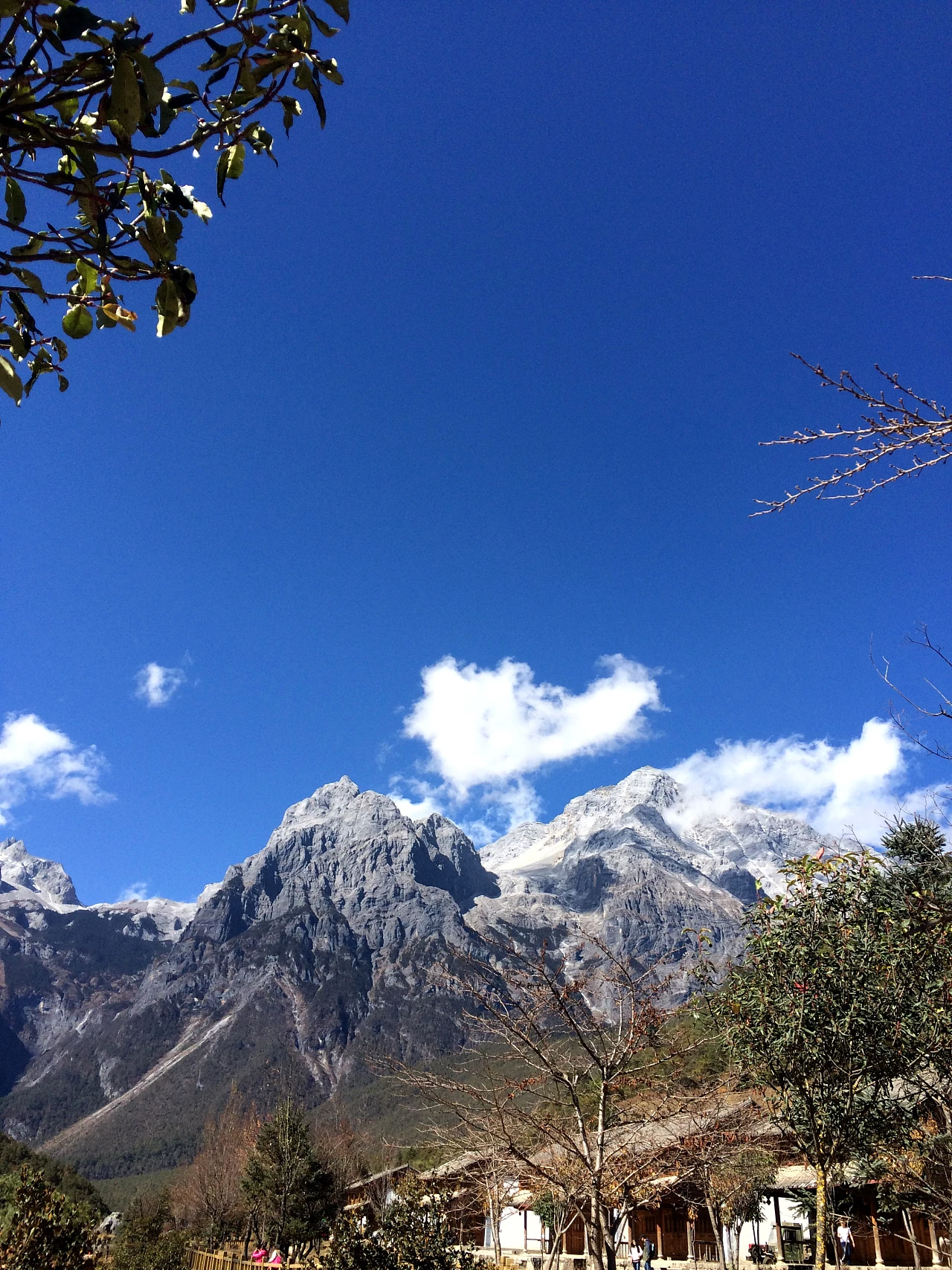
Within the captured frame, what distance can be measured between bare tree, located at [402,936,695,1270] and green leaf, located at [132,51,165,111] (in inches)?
271

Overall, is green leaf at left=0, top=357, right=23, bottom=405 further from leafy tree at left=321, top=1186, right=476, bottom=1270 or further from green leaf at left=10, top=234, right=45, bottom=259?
leafy tree at left=321, top=1186, right=476, bottom=1270

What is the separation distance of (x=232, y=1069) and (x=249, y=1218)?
132m

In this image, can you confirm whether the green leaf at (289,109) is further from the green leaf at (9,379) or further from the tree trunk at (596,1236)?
the tree trunk at (596,1236)

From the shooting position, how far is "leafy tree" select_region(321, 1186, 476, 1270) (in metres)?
7.39

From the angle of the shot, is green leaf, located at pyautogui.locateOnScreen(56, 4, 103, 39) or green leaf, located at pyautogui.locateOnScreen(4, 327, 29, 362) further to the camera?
green leaf, located at pyautogui.locateOnScreen(4, 327, 29, 362)

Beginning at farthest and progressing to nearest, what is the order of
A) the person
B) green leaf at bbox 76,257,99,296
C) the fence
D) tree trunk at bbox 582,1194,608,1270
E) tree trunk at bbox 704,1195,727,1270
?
tree trunk at bbox 704,1195,727,1270 < the person < the fence < tree trunk at bbox 582,1194,608,1270 < green leaf at bbox 76,257,99,296

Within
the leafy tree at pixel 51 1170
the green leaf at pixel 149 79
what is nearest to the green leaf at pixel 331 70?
the green leaf at pixel 149 79

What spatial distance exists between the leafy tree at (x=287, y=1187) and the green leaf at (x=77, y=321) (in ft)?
120

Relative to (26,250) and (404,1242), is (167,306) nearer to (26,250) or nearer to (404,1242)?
(26,250)

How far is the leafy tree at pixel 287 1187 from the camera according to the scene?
30062 millimetres

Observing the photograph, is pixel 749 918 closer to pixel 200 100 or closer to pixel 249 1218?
pixel 200 100

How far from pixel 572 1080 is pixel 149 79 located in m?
8.23

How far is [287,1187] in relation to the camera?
29906 millimetres

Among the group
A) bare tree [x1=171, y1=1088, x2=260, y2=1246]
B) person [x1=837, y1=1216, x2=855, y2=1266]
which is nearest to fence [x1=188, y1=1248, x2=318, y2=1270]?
bare tree [x1=171, y1=1088, x2=260, y2=1246]
